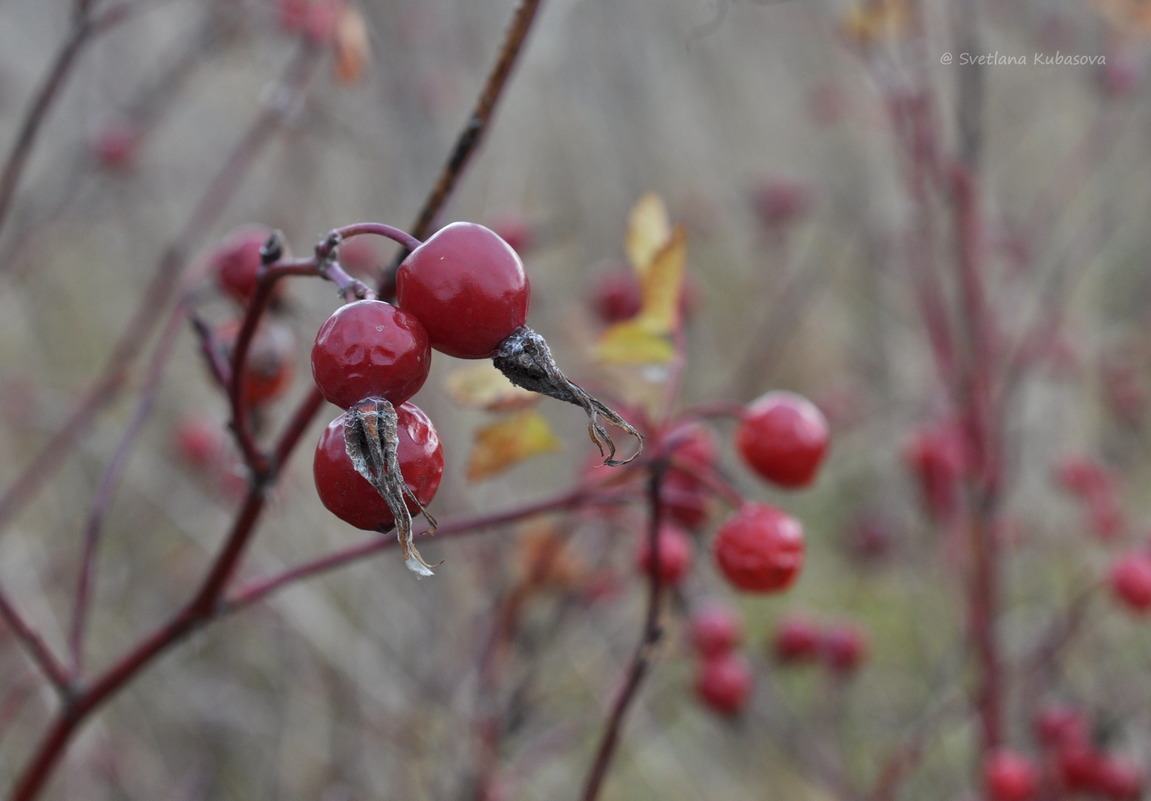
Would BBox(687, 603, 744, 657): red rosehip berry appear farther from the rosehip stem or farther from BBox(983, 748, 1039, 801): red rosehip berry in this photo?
the rosehip stem

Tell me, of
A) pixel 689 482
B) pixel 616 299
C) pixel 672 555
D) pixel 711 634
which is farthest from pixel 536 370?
pixel 616 299

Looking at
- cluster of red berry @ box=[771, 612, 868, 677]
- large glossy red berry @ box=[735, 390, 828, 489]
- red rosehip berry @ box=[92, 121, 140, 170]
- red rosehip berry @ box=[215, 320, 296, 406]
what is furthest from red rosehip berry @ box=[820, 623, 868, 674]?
red rosehip berry @ box=[92, 121, 140, 170]

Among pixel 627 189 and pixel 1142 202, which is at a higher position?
pixel 1142 202

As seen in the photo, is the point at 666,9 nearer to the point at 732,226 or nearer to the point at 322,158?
the point at 732,226

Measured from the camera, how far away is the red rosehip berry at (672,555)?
122 centimetres

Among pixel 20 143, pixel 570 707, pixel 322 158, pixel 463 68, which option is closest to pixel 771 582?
pixel 20 143

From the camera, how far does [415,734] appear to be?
1.89 meters

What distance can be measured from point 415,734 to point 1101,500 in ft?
5.97

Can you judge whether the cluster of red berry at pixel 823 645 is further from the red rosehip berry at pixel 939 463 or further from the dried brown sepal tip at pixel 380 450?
the dried brown sepal tip at pixel 380 450

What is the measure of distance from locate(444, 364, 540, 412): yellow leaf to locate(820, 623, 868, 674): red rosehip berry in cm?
Result: 135

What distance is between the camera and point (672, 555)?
134 cm

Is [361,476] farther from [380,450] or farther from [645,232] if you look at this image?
[645,232]

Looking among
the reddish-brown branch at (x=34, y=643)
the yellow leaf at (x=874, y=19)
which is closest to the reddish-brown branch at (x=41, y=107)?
the reddish-brown branch at (x=34, y=643)

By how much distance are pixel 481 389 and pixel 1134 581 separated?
1.42 meters
